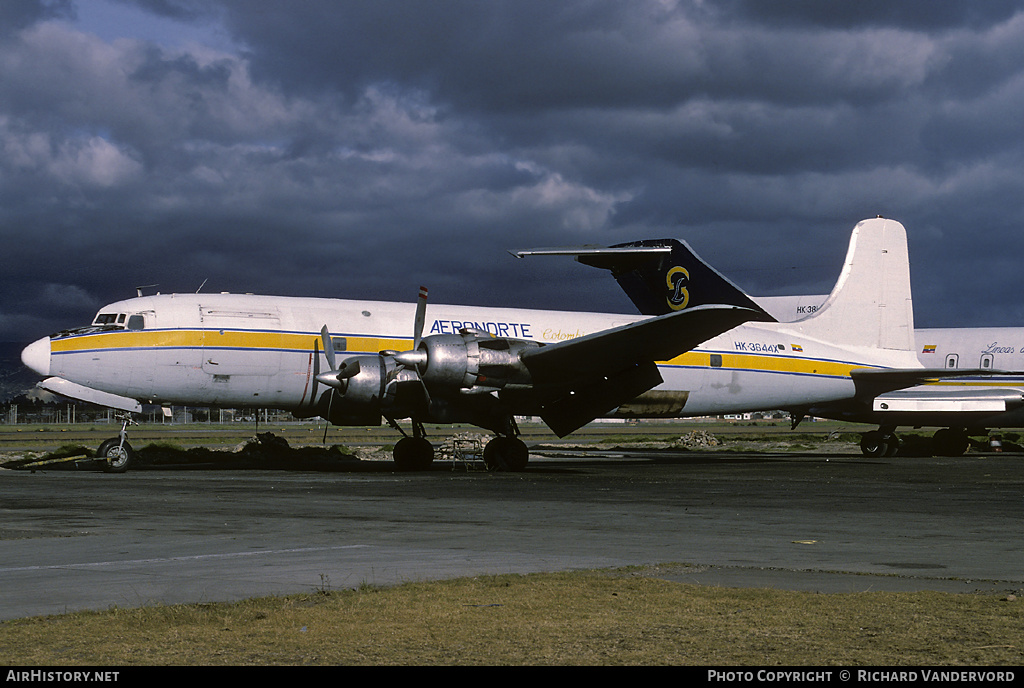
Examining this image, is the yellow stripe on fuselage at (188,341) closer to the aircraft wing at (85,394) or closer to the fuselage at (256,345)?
the fuselage at (256,345)

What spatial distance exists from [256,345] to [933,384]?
27620 millimetres

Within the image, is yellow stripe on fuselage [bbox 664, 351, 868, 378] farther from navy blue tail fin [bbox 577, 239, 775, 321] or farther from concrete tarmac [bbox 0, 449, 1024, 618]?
concrete tarmac [bbox 0, 449, 1024, 618]

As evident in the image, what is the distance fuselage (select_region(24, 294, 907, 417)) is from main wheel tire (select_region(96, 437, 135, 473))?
4.50 ft

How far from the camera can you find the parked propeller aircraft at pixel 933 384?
118 ft

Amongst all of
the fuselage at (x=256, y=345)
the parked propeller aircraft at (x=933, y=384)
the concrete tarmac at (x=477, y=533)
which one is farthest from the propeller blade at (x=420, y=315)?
the parked propeller aircraft at (x=933, y=384)

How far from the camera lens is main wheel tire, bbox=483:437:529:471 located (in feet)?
88.3

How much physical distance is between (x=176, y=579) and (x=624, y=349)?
1867 centimetres

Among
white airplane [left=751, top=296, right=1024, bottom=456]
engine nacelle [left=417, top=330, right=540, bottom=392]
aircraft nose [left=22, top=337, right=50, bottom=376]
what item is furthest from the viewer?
white airplane [left=751, top=296, right=1024, bottom=456]

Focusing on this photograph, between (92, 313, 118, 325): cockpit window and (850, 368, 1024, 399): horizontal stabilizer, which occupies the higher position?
(92, 313, 118, 325): cockpit window

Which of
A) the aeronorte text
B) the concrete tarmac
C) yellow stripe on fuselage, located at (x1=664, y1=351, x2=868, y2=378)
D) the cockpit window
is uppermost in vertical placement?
the cockpit window

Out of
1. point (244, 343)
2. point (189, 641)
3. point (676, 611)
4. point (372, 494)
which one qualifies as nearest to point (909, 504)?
point (372, 494)

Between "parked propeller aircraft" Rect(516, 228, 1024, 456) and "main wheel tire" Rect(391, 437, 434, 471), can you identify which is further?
"parked propeller aircraft" Rect(516, 228, 1024, 456)

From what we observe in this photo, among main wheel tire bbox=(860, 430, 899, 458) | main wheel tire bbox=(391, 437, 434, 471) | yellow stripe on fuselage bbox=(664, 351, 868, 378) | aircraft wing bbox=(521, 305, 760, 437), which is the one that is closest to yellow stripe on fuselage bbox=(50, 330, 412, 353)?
main wheel tire bbox=(391, 437, 434, 471)

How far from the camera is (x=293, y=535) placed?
40.3 feet
